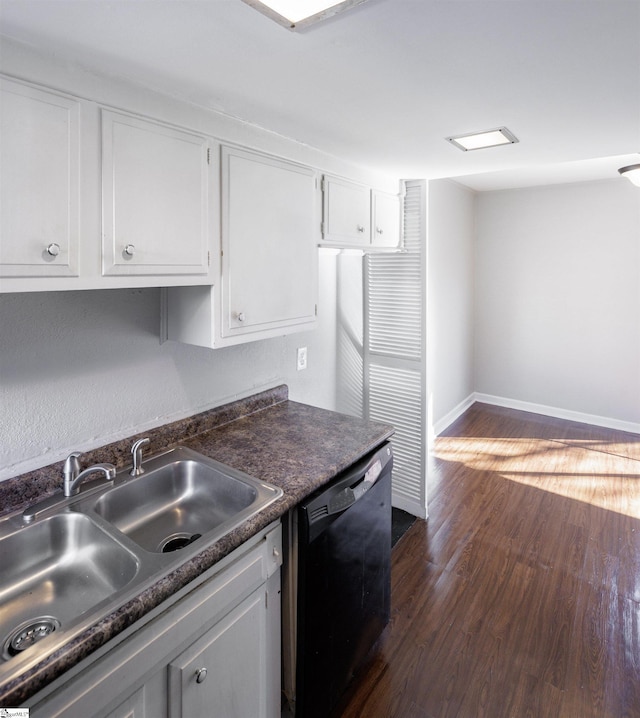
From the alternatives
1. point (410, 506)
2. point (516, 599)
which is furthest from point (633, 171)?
point (516, 599)

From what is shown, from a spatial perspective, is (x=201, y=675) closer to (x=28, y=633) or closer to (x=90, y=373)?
(x=28, y=633)

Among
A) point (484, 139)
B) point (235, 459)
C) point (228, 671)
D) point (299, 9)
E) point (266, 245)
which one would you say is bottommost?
point (228, 671)

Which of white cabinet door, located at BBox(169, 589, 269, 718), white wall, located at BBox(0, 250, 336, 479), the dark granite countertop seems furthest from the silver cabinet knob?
white wall, located at BBox(0, 250, 336, 479)

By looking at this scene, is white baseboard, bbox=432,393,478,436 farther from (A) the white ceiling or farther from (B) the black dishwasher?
(A) the white ceiling

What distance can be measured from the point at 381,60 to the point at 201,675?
1.66 m

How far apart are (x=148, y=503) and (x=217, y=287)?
0.80m

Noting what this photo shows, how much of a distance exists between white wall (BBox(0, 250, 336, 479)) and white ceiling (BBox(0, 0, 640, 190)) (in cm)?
71

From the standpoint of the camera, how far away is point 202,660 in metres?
1.18

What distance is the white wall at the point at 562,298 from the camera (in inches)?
173

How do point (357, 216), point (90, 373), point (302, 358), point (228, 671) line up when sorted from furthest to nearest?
point (302, 358) → point (357, 216) → point (90, 373) → point (228, 671)

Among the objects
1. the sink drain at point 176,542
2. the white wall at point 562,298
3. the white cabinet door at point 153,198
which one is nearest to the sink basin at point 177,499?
the sink drain at point 176,542

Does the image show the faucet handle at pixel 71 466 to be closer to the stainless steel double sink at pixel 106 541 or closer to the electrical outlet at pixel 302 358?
the stainless steel double sink at pixel 106 541

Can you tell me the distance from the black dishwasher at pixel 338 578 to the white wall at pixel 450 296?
7.19 ft

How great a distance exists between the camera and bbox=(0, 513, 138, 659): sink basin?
1153 mm
